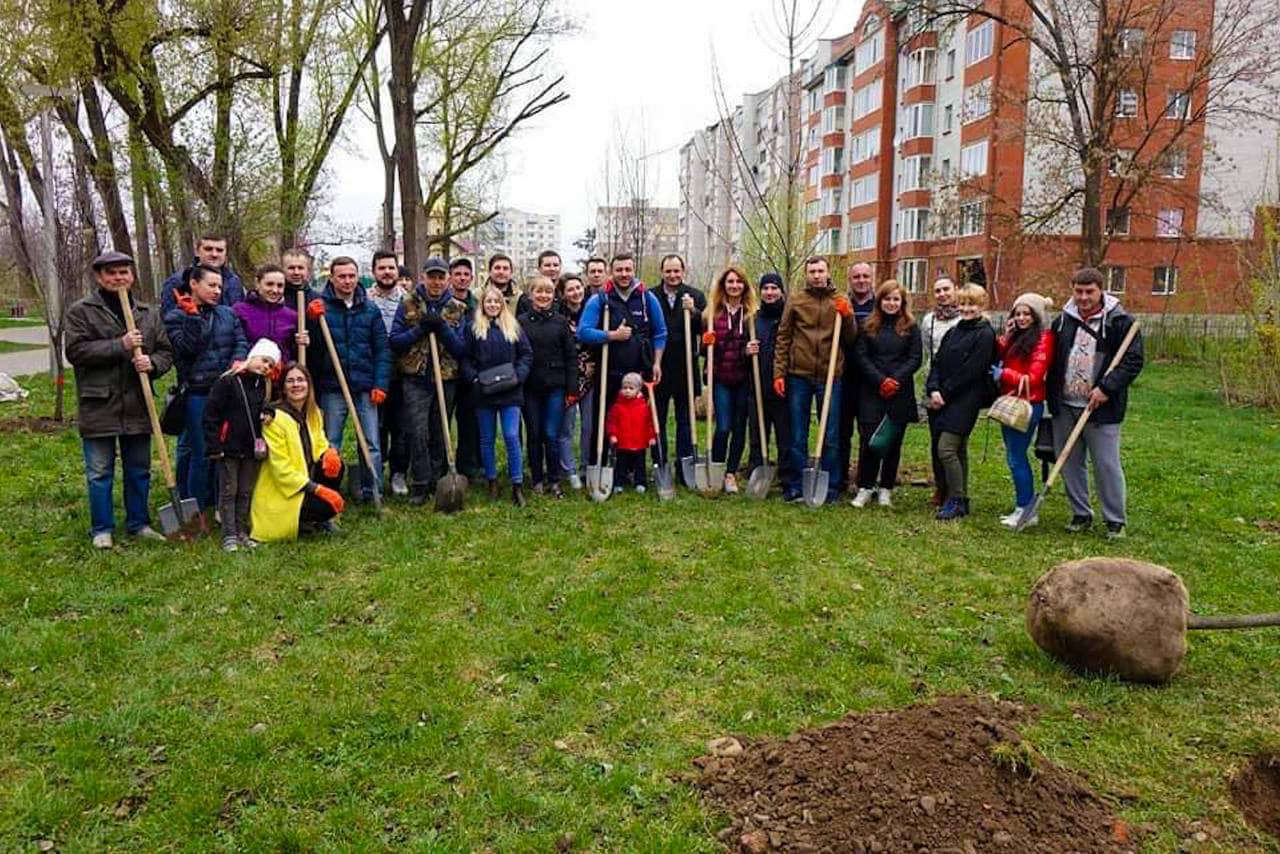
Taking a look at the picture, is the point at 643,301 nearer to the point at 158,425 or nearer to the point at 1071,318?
the point at 1071,318

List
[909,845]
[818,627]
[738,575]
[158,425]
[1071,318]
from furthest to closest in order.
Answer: [1071,318] < [158,425] < [738,575] < [818,627] < [909,845]

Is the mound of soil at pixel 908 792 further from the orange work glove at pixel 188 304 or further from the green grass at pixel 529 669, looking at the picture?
the orange work glove at pixel 188 304

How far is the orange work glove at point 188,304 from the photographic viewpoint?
21.1 feet

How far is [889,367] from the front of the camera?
7609 millimetres

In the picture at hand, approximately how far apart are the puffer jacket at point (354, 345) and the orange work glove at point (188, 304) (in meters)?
0.87

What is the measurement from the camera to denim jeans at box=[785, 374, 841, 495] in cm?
784

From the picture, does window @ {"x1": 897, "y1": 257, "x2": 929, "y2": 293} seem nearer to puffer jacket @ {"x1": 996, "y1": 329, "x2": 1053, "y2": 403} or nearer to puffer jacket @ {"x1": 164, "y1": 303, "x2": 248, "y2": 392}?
puffer jacket @ {"x1": 996, "y1": 329, "x2": 1053, "y2": 403}

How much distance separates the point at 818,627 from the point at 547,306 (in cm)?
384

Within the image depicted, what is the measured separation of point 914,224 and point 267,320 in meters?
37.8

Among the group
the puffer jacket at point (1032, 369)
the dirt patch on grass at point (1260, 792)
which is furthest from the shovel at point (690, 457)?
the dirt patch on grass at point (1260, 792)

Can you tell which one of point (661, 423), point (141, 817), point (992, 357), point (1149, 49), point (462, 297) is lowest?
point (141, 817)

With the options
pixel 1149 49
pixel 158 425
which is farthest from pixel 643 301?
pixel 1149 49

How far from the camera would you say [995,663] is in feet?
15.4

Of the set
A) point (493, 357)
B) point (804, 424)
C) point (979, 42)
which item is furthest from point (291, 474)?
point (979, 42)
